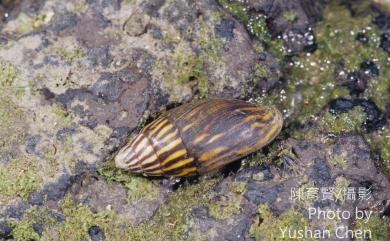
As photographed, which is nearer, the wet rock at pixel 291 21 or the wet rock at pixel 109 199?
the wet rock at pixel 109 199

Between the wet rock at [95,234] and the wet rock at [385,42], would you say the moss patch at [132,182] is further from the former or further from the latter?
the wet rock at [385,42]

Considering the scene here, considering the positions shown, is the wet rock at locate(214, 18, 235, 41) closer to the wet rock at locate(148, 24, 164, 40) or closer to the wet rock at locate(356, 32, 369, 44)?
the wet rock at locate(148, 24, 164, 40)

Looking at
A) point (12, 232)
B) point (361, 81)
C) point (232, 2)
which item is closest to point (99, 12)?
point (232, 2)

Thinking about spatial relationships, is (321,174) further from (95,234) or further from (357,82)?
(95,234)

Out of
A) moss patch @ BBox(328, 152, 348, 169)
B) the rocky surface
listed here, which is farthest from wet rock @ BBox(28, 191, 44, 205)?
moss patch @ BBox(328, 152, 348, 169)

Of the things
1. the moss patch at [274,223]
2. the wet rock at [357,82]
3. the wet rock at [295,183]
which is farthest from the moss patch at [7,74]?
the wet rock at [357,82]

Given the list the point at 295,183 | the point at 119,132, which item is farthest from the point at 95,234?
the point at 295,183
